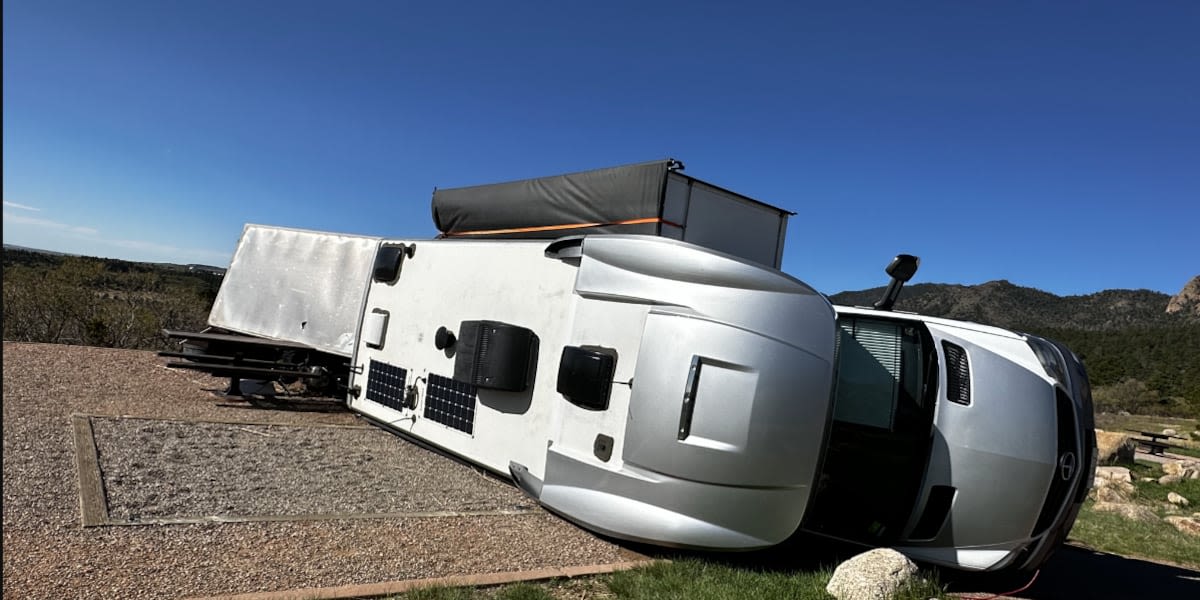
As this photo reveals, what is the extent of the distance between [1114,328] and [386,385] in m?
62.7

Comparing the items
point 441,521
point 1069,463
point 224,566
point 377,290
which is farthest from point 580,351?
point 377,290

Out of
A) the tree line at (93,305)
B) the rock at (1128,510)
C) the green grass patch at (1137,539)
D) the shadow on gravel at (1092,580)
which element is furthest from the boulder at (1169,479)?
the tree line at (93,305)

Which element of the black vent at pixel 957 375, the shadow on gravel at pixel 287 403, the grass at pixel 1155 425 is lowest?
the grass at pixel 1155 425

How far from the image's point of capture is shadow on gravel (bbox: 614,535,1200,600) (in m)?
4.73

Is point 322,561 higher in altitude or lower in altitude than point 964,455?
lower

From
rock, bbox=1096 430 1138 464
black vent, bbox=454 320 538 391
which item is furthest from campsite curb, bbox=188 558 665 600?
rock, bbox=1096 430 1138 464

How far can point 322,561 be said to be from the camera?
148 inches

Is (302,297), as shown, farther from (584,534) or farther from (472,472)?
(584,534)

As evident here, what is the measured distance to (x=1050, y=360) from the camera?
4531 millimetres

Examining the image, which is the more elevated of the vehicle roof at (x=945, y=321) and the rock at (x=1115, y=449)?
the vehicle roof at (x=945, y=321)

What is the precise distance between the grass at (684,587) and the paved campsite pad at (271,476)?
1325 millimetres

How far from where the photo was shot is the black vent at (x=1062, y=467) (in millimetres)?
4344

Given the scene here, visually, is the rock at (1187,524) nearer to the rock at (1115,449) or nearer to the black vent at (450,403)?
the rock at (1115,449)

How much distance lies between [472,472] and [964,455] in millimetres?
3973
